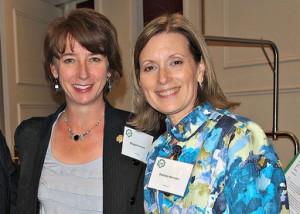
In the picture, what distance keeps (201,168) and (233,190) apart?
15 cm

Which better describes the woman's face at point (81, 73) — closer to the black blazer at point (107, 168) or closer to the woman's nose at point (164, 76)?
the black blazer at point (107, 168)

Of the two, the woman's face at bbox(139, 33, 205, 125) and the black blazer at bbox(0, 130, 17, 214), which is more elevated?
the woman's face at bbox(139, 33, 205, 125)

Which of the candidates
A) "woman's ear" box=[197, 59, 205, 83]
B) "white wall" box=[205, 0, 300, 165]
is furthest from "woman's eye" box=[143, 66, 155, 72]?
"white wall" box=[205, 0, 300, 165]

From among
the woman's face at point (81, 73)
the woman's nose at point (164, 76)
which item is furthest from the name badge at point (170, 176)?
the woman's face at point (81, 73)

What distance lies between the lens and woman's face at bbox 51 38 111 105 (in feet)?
5.20

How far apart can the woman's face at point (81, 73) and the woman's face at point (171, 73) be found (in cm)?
34

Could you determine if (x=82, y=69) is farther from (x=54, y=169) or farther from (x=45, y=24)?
(x=45, y=24)

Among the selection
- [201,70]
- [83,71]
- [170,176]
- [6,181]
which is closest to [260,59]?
[201,70]

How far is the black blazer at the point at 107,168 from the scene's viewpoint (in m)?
1.52

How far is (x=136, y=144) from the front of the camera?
1.62 meters

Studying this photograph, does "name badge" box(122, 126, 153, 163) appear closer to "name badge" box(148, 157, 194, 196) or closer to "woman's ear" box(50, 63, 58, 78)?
"name badge" box(148, 157, 194, 196)

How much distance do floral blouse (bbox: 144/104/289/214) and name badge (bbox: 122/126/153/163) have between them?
0.33 metres

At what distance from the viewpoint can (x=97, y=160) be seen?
5.22 ft

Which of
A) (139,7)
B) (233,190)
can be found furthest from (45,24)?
(233,190)
